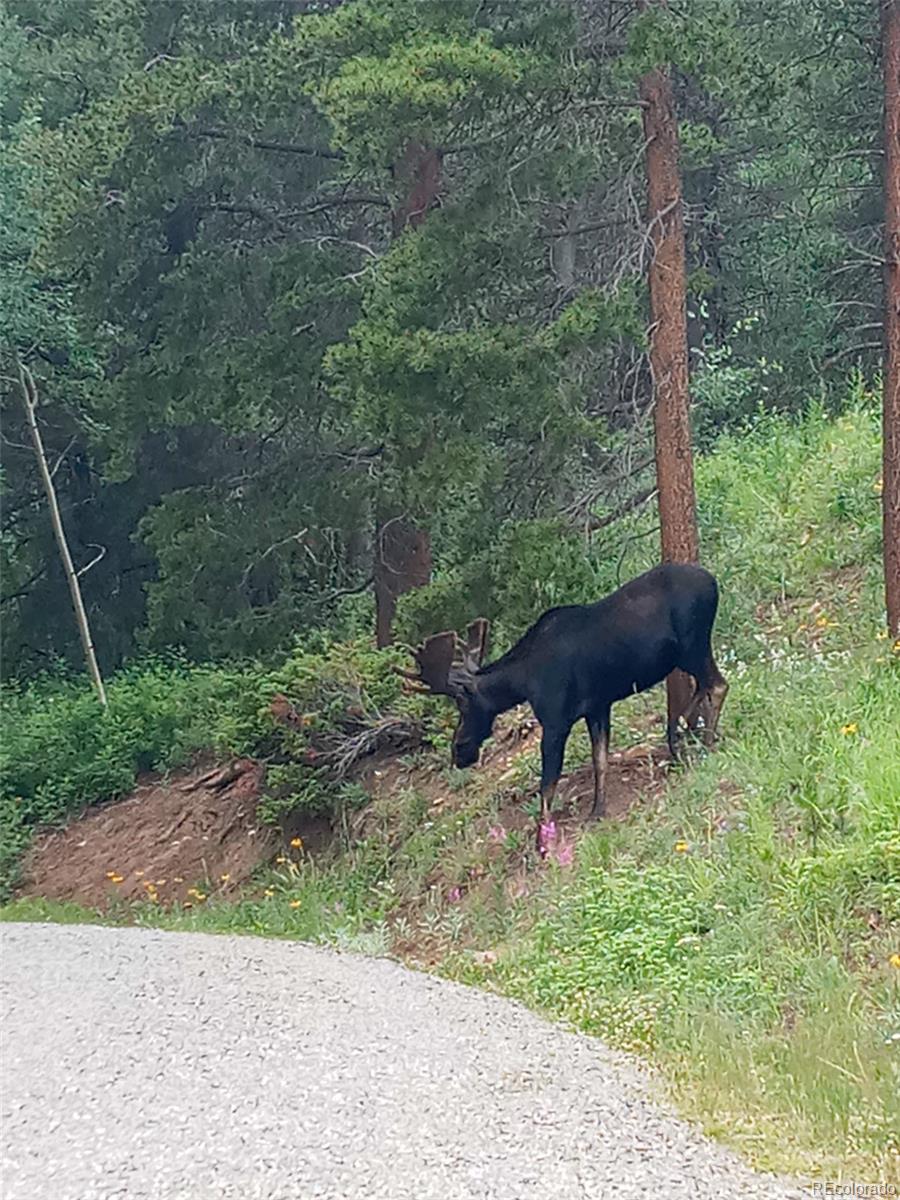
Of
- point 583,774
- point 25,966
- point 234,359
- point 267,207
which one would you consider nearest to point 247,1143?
point 25,966

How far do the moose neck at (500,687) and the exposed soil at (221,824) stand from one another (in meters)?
0.99

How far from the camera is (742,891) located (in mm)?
8922

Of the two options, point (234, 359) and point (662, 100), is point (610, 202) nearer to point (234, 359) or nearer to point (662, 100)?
point (662, 100)

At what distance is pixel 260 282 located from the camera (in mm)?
18062

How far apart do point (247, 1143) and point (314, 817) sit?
384 inches

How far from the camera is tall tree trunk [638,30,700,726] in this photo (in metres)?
12.6

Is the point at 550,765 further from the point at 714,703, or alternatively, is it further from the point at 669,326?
the point at 669,326

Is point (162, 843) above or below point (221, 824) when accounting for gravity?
below

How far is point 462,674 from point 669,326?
344 centimetres

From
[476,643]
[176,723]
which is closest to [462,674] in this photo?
[476,643]

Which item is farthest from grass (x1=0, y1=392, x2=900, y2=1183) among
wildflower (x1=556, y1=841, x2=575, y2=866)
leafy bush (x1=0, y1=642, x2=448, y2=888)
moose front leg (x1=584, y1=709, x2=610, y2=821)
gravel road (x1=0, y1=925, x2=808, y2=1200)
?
leafy bush (x1=0, y1=642, x2=448, y2=888)

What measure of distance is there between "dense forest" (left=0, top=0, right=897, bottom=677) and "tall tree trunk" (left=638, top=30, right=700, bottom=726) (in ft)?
0.76

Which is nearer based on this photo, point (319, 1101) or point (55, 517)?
point (319, 1101)

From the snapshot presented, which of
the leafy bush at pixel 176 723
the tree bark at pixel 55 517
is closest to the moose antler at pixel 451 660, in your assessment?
the leafy bush at pixel 176 723
